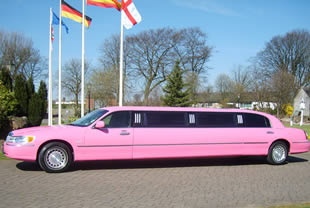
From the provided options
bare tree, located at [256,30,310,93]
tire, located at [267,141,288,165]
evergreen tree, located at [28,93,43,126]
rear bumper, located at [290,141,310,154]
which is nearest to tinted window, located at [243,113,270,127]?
tire, located at [267,141,288,165]

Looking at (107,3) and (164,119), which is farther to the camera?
(107,3)

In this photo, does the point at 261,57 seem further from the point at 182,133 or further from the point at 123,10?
the point at 182,133

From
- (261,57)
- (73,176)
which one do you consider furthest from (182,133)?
(261,57)

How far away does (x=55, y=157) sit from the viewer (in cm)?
757

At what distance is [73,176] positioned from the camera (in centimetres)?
729

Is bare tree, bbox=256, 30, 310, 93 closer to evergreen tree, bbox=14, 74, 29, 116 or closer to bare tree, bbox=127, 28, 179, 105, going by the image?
bare tree, bbox=127, 28, 179, 105

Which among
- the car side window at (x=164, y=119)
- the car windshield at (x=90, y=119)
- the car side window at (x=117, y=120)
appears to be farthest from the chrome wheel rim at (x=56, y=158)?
the car side window at (x=164, y=119)

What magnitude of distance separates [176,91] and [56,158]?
3077 cm

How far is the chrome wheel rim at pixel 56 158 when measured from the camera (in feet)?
24.7

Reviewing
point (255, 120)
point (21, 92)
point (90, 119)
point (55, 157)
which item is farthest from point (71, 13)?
point (255, 120)

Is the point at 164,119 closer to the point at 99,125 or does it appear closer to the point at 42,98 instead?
the point at 99,125

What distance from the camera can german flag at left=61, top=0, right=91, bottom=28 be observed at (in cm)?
1783

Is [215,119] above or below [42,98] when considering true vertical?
below

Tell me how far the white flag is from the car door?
281 inches
